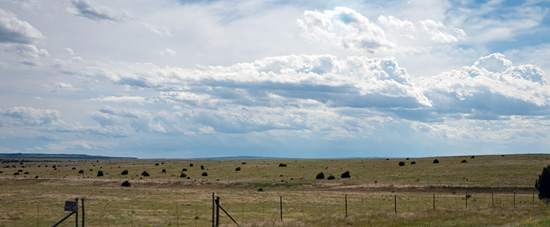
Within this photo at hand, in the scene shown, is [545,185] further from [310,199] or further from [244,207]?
[244,207]

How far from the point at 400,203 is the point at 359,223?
18.0m

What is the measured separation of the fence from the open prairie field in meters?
0.08

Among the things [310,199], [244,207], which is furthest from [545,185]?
[244,207]

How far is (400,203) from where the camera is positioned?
45500 millimetres

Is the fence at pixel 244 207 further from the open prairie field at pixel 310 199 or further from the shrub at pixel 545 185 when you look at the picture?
the shrub at pixel 545 185

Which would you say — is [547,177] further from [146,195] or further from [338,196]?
[146,195]

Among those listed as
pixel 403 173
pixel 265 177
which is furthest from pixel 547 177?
pixel 265 177

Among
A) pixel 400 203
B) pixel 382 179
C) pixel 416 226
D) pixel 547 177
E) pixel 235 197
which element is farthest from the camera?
pixel 382 179

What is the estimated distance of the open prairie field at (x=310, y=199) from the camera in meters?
32.4

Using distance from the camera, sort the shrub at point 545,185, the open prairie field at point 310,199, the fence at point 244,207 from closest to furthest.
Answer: the open prairie field at point 310,199 < the fence at point 244,207 < the shrub at point 545,185

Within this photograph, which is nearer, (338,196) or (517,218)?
(517,218)

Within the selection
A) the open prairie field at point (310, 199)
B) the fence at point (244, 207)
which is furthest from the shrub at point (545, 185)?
the open prairie field at point (310, 199)

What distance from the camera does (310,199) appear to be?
51.3 m

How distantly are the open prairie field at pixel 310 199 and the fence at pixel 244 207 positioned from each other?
0.08 m
